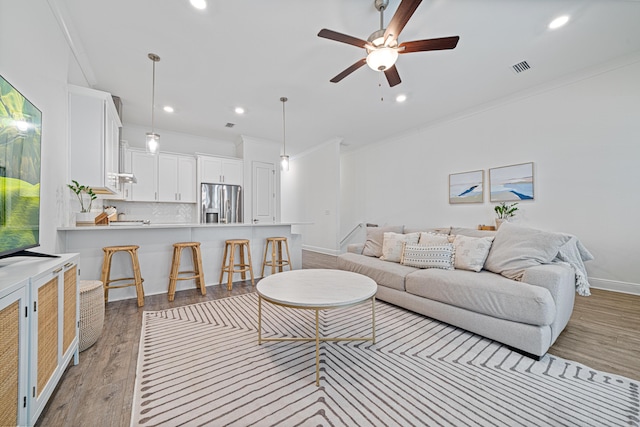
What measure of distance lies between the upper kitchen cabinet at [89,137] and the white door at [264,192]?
2.93 metres

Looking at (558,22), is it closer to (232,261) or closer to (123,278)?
(232,261)

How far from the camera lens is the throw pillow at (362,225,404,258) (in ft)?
11.2

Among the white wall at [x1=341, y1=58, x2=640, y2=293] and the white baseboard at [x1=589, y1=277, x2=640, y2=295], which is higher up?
the white wall at [x1=341, y1=58, x2=640, y2=293]

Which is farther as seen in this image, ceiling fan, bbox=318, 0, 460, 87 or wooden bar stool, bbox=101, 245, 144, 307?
wooden bar stool, bbox=101, 245, 144, 307

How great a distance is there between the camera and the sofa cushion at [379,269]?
8.78 ft

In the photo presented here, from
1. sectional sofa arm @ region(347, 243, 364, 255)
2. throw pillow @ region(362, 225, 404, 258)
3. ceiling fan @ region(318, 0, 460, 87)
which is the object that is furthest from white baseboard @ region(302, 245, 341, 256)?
ceiling fan @ region(318, 0, 460, 87)

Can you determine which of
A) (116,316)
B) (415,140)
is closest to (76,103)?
(116,316)

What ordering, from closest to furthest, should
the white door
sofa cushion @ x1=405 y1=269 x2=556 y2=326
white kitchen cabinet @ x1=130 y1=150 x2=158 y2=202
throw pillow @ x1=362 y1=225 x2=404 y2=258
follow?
1. sofa cushion @ x1=405 y1=269 x2=556 y2=326
2. throw pillow @ x1=362 y1=225 x2=404 y2=258
3. white kitchen cabinet @ x1=130 y1=150 x2=158 y2=202
4. the white door

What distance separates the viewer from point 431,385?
59.1 inches

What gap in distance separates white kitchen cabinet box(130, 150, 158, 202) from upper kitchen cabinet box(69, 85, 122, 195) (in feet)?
5.55

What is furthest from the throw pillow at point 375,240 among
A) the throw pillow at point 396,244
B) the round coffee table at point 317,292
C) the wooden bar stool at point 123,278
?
the wooden bar stool at point 123,278

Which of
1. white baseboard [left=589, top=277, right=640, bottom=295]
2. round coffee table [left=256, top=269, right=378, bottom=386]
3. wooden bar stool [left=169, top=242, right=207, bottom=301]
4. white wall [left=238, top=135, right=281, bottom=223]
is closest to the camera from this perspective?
Result: round coffee table [left=256, top=269, right=378, bottom=386]

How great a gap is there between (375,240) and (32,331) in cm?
316

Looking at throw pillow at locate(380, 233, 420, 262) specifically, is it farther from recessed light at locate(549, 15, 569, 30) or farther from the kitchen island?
recessed light at locate(549, 15, 569, 30)
